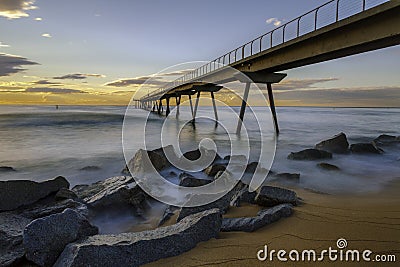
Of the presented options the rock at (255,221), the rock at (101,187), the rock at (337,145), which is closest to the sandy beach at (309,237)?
the rock at (255,221)

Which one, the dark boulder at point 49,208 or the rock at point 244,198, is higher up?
the rock at point 244,198

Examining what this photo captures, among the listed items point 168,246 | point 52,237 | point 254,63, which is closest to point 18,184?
point 52,237

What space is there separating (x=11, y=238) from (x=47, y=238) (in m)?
0.92

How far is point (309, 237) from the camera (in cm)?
287

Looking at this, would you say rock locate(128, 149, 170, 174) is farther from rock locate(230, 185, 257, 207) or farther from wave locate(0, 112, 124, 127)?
wave locate(0, 112, 124, 127)

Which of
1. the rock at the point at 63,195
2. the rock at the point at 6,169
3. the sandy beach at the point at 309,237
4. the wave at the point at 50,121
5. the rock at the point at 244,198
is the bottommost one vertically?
the rock at the point at 6,169

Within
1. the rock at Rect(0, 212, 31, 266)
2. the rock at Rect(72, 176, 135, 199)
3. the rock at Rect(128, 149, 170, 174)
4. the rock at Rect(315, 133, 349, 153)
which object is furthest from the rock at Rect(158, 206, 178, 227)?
the rock at Rect(315, 133, 349, 153)

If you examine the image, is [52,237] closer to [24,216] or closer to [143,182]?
[24,216]

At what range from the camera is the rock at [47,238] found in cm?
262

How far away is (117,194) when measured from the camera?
193 inches

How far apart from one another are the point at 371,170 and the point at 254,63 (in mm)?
10609

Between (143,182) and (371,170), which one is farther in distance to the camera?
(371,170)

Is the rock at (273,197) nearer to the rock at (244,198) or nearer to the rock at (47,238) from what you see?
the rock at (244,198)

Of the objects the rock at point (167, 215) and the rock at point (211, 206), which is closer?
the rock at point (211, 206)
